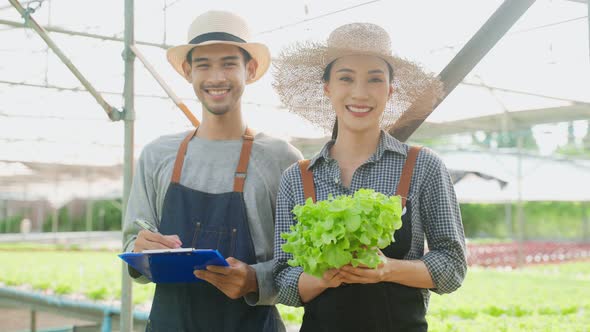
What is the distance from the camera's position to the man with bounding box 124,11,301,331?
7.09 ft

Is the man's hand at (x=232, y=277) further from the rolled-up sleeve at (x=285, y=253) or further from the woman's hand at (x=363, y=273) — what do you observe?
the woman's hand at (x=363, y=273)

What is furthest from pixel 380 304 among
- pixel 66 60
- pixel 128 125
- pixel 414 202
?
pixel 66 60

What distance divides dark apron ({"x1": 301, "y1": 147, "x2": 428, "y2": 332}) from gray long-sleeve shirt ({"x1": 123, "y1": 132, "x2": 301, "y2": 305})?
44 centimetres

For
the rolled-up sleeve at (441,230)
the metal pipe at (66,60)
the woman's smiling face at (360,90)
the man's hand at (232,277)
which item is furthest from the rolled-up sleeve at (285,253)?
the metal pipe at (66,60)

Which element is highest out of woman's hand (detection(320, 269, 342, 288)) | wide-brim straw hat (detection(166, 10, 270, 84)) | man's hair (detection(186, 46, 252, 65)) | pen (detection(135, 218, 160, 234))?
wide-brim straw hat (detection(166, 10, 270, 84))

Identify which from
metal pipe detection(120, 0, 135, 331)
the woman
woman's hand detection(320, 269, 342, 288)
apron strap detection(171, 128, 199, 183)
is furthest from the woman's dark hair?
metal pipe detection(120, 0, 135, 331)

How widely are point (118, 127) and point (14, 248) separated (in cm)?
634

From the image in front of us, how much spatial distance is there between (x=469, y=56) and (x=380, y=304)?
2.81ft

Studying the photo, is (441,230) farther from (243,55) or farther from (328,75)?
(243,55)

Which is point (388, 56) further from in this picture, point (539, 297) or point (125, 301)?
point (539, 297)

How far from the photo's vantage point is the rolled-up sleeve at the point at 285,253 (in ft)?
5.98

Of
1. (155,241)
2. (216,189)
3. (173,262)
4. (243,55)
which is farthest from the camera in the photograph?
(243,55)

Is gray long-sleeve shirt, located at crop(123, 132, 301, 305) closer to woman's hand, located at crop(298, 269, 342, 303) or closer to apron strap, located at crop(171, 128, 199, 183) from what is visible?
apron strap, located at crop(171, 128, 199, 183)

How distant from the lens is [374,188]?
6.05 feet
